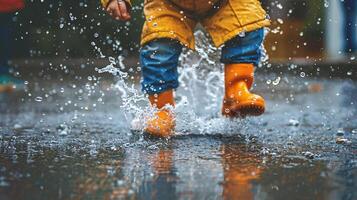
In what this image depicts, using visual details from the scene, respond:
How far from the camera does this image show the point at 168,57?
3.60 m

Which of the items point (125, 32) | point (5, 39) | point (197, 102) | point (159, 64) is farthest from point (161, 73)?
point (125, 32)

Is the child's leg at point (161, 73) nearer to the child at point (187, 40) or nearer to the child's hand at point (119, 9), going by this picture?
the child at point (187, 40)

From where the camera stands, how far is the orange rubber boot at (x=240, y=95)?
346cm

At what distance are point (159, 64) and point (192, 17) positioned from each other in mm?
304

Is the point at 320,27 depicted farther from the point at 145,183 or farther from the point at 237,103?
the point at 145,183

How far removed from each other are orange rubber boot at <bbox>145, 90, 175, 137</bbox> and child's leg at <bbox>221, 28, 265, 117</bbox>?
259mm

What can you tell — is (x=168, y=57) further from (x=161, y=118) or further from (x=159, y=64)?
(x=161, y=118)

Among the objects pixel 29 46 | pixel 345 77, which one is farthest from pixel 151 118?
pixel 29 46

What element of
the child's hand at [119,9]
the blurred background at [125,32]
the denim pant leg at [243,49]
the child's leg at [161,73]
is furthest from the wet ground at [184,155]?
the blurred background at [125,32]

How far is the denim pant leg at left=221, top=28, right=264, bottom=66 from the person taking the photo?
12.0 feet

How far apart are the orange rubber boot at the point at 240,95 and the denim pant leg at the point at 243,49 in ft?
0.09

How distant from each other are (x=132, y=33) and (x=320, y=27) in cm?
209

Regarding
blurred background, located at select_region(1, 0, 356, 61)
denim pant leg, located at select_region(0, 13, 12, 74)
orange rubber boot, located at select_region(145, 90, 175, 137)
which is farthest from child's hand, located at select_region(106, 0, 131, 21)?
blurred background, located at select_region(1, 0, 356, 61)

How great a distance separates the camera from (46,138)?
139 inches
